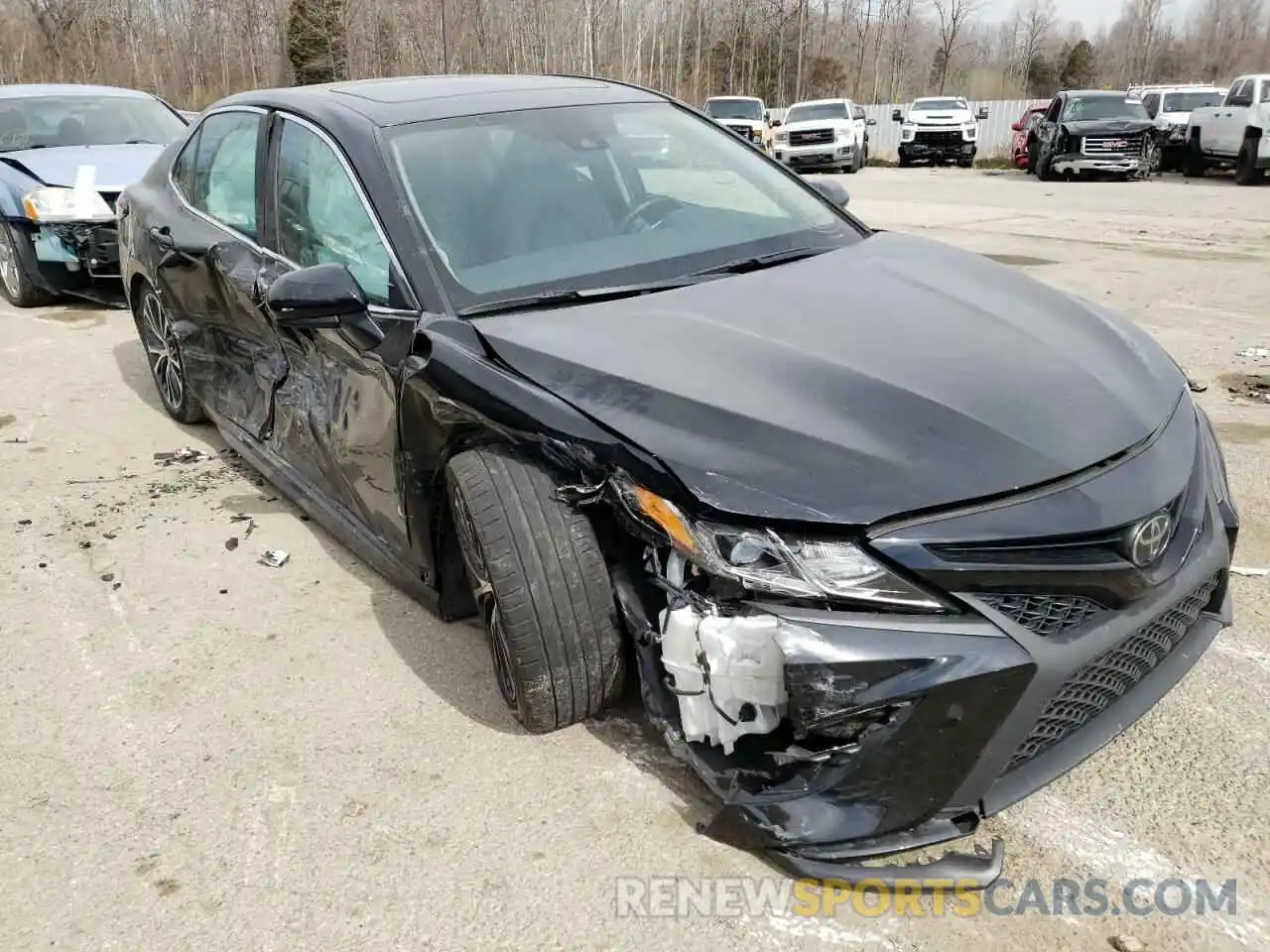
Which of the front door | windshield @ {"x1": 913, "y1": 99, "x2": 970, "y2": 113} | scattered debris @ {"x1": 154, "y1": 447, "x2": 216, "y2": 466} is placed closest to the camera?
the front door

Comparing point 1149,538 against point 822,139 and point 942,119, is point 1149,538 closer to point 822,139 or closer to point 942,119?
point 822,139

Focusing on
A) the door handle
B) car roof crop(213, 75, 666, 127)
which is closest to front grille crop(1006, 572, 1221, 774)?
car roof crop(213, 75, 666, 127)

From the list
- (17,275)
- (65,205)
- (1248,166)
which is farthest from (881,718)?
(1248,166)

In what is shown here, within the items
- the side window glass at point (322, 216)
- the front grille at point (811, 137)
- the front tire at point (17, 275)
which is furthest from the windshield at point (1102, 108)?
the side window glass at point (322, 216)

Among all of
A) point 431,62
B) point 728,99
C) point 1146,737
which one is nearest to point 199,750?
point 1146,737

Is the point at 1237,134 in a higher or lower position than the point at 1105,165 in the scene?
higher

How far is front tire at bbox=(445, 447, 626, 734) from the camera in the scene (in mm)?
2350

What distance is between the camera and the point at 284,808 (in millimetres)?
2432

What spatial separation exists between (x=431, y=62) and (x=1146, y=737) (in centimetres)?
3701

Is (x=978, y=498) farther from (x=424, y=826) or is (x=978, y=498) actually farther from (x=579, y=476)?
(x=424, y=826)

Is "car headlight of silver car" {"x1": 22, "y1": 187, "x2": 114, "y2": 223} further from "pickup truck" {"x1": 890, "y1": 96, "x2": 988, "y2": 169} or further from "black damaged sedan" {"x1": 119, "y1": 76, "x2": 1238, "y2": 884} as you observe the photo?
"pickup truck" {"x1": 890, "y1": 96, "x2": 988, "y2": 169}

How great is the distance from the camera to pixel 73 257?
759cm

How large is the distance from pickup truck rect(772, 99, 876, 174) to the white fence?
21.2 ft

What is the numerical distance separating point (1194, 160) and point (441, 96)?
1951 cm
